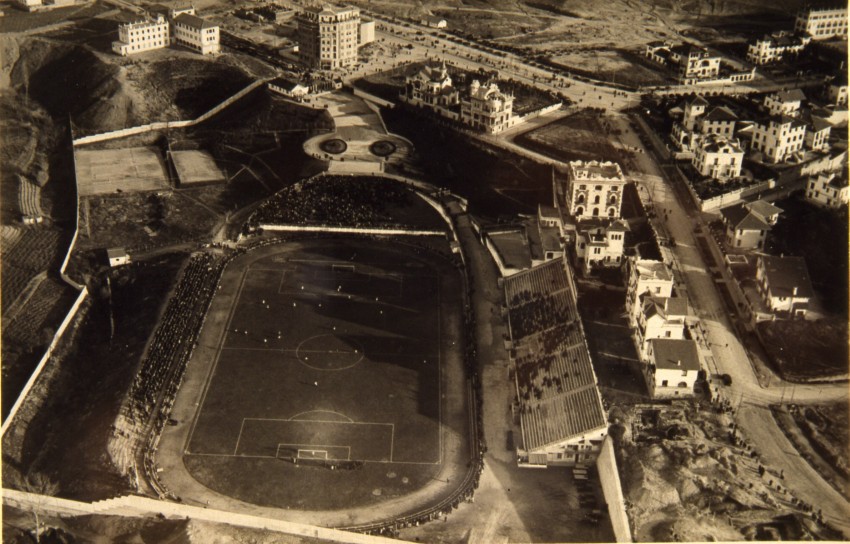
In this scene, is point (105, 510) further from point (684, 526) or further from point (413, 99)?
point (413, 99)

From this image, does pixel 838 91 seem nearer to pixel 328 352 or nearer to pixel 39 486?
pixel 328 352

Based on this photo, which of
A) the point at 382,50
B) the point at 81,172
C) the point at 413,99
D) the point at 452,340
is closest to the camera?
the point at 452,340

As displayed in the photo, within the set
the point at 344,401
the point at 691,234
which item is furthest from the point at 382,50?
the point at 344,401

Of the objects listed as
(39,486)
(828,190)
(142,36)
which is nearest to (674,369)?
(828,190)

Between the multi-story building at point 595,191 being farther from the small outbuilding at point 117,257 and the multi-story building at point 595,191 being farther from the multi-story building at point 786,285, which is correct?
the small outbuilding at point 117,257

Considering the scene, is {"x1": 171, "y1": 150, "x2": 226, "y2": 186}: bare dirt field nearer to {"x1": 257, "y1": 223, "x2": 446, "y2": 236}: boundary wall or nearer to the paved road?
{"x1": 257, "y1": 223, "x2": 446, "y2": 236}: boundary wall

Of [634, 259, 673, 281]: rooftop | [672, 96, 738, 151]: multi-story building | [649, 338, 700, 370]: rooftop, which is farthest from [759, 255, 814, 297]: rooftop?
[672, 96, 738, 151]: multi-story building
